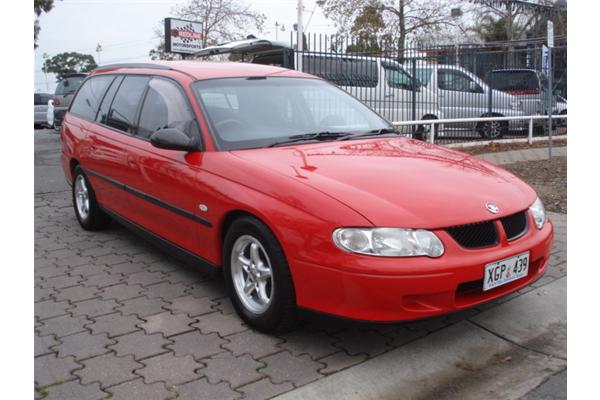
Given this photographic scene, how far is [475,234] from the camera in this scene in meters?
3.21

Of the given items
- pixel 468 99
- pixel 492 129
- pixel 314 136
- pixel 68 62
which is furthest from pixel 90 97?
pixel 68 62

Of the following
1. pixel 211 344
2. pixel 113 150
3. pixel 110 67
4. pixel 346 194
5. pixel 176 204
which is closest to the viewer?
pixel 346 194

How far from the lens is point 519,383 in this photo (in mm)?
3051

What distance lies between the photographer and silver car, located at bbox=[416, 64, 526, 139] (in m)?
11.8

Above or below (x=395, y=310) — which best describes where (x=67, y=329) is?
below

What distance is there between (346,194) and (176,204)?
154cm

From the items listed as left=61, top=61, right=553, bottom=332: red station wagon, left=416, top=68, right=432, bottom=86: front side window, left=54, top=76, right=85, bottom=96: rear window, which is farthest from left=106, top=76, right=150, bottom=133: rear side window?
left=54, top=76, right=85, bottom=96: rear window

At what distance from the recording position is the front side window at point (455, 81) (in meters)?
11.9

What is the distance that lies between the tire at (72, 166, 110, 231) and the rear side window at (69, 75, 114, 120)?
1.96 ft

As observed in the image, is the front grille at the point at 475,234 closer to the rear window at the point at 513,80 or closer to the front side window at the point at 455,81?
the front side window at the point at 455,81

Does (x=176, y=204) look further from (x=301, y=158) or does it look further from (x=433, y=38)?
(x=433, y=38)

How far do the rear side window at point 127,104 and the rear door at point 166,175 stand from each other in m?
0.15

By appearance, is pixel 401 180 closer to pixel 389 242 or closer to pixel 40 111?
pixel 389 242

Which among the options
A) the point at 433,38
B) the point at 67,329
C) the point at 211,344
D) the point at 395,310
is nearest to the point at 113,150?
the point at 67,329
